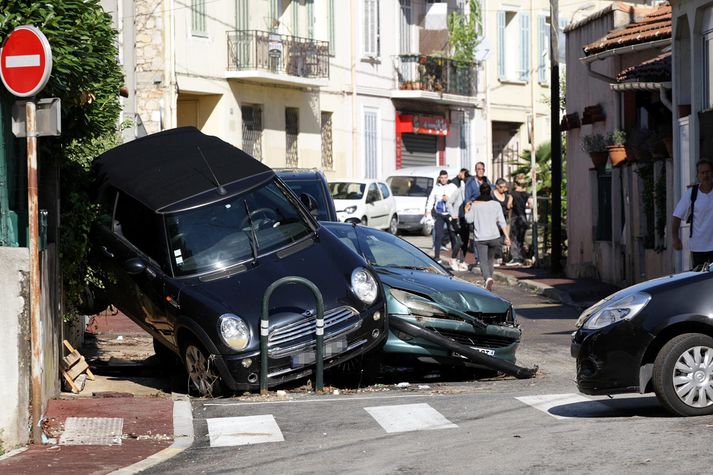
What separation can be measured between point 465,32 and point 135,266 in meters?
36.7

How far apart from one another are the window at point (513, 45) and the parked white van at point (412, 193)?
10.3 metres

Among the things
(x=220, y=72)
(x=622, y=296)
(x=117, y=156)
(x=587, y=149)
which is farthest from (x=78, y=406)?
(x=220, y=72)

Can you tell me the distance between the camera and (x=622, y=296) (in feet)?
34.4

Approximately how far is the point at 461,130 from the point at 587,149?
81.4 ft

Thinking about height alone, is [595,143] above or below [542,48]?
below

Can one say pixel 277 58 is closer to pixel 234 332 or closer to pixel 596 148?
pixel 596 148

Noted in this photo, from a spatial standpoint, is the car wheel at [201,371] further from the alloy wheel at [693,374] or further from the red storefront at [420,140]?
the red storefront at [420,140]

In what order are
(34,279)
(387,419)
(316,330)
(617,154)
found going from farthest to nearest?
(617,154) → (316,330) → (387,419) → (34,279)

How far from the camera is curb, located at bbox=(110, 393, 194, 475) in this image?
9211mm

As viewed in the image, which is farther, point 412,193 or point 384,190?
point 412,193

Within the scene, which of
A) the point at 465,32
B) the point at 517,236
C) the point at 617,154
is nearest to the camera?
the point at 617,154

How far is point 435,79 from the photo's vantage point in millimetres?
48125

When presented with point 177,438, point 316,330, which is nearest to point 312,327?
point 316,330

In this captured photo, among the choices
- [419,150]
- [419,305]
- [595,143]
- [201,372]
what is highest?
[419,150]
